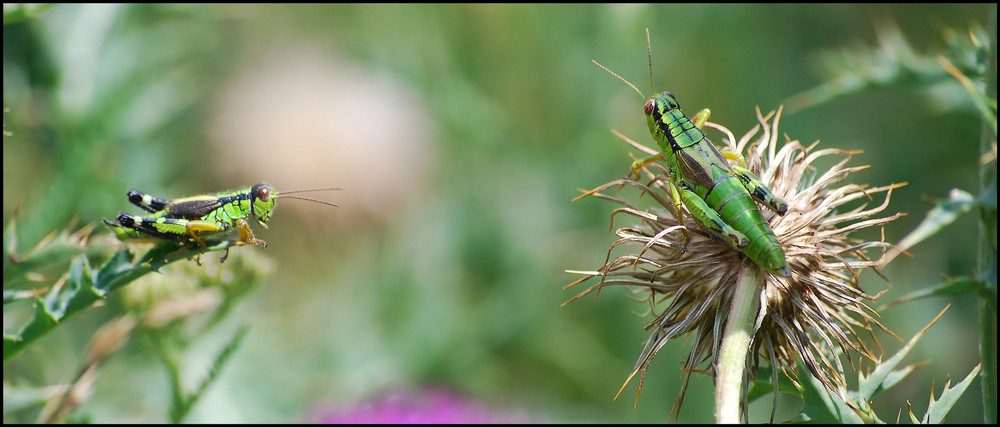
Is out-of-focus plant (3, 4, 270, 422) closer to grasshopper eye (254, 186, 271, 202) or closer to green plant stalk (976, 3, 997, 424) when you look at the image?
grasshopper eye (254, 186, 271, 202)

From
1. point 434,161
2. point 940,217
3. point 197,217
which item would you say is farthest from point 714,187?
point 434,161

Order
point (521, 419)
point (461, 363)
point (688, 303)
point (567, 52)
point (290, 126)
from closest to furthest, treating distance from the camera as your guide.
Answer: point (688, 303)
point (521, 419)
point (461, 363)
point (567, 52)
point (290, 126)

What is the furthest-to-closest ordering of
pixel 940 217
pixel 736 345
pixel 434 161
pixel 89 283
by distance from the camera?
pixel 434 161 → pixel 89 283 → pixel 940 217 → pixel 736 345

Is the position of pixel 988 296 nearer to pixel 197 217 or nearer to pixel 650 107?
pixel 650 107

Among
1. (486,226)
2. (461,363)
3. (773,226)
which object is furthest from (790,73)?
(773,226)

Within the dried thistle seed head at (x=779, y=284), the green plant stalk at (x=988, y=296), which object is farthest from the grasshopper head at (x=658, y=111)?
the green plant stalk at (x=988, y=296)

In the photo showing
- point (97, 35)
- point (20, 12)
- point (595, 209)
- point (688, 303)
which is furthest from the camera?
point (595, 209)

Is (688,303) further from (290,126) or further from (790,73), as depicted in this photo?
(290,126)
